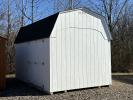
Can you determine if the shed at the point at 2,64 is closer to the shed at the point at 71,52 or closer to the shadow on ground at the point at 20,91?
the shadow on ground at the point at 20,91

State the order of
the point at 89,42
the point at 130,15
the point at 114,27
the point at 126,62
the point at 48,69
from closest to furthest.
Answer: the point at 48,69 → the point at 89,42 → the point at 126,62 → the point at 114,27 → the point at 130,15

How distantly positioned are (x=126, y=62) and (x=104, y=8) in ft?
22.4

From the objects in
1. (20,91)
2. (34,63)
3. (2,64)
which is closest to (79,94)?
(20,91)

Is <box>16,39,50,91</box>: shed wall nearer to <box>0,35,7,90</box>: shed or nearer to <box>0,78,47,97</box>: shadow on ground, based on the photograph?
<box>0,78,47,97</box>: shadow on ground

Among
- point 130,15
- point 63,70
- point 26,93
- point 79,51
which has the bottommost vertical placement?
point 26,93

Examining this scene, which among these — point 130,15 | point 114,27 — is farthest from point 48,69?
point 130,15

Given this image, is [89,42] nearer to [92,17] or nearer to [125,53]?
[92,17]

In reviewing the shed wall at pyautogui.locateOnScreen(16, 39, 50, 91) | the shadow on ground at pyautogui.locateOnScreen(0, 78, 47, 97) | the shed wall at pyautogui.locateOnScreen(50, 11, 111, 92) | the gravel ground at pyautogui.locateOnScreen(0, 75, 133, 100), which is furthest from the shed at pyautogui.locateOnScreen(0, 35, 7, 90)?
the shed wall at pyautogui.locateOnScreen(50, 11, 111, 92)

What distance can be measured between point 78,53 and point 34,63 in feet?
7.95

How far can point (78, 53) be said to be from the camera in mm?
12766

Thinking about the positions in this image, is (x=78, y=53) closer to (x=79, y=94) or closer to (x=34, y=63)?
(x=79, y=94)

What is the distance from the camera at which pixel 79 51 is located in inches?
504

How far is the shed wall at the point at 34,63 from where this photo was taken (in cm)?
1236

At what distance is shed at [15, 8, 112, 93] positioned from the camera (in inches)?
478
